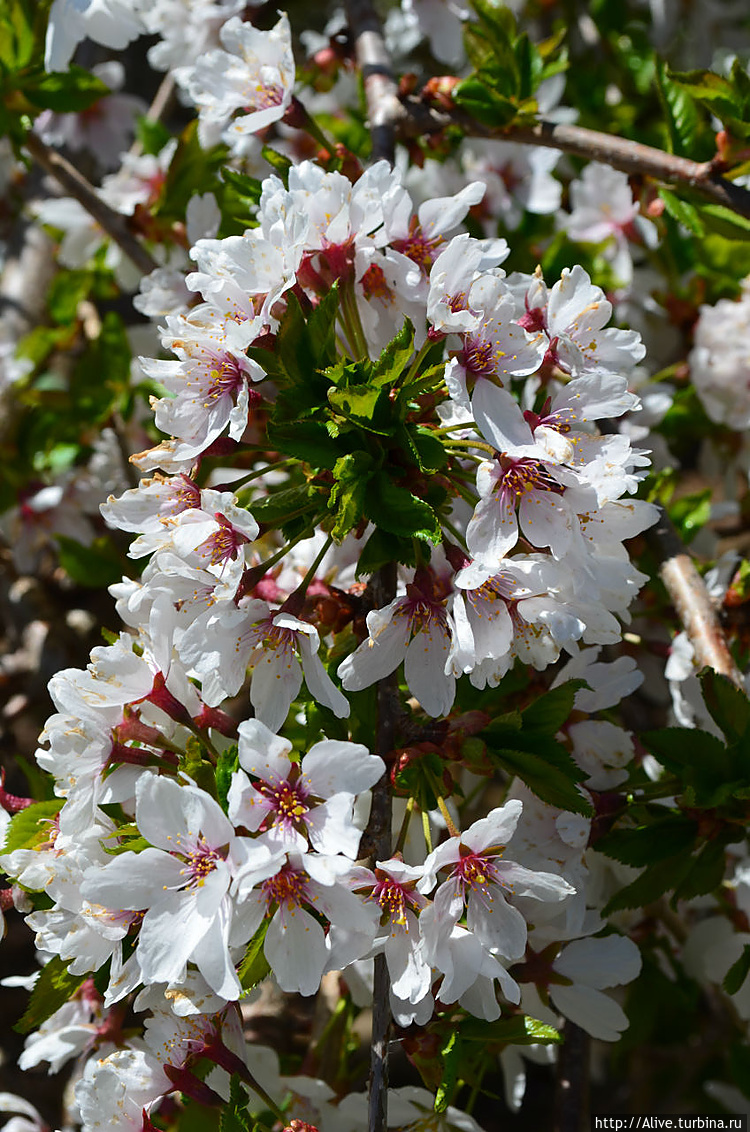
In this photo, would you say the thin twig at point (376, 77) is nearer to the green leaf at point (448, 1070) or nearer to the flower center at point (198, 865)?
the flower center at point (198, 865)

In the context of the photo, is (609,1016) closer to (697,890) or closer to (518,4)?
(697,890)

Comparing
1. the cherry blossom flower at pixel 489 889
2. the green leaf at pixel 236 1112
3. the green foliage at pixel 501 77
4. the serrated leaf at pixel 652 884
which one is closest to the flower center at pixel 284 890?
the cherry blossom flower at pixel 489 889

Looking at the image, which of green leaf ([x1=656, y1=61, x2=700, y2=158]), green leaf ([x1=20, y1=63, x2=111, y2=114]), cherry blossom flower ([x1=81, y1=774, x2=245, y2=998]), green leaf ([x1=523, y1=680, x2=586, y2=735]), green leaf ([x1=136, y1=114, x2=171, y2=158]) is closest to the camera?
cherry blossom flower ([x1=81, y1=774, x2=245, y2=998])

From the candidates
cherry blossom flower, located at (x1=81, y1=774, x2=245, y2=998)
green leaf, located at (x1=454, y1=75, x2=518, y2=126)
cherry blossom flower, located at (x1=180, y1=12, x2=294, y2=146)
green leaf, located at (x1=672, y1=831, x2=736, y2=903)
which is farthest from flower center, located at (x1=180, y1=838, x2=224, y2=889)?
green leaf, located at (x1=454, y1=75, x2=518, y2=126)

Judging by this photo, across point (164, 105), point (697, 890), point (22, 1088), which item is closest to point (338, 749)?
point (697, 890)

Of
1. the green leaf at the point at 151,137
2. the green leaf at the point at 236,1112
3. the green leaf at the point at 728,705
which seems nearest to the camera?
the green leaf at the point at 236,1112

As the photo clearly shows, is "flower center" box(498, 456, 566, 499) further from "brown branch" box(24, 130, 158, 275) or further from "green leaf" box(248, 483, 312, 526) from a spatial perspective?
"brown branch" box(24, 130, 158, 275)
